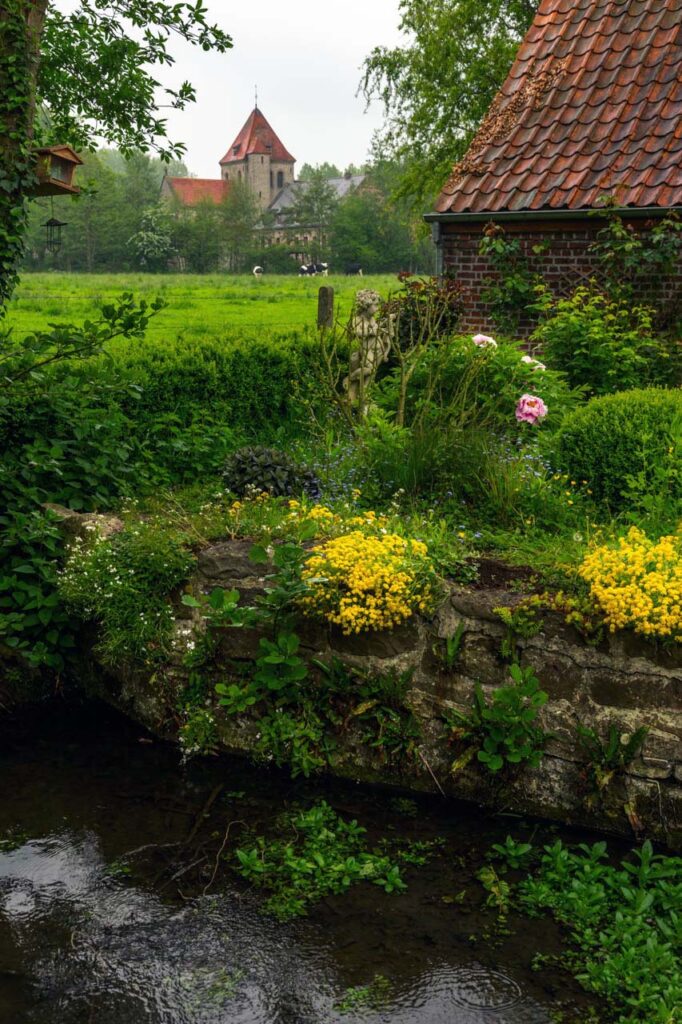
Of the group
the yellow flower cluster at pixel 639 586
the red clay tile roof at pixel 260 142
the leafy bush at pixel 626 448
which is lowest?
the yellow flower cluster at pixel 639 586

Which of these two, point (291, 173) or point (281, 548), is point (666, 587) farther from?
point (291, 173)

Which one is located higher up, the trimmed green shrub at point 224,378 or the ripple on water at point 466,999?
the trimmed green shrub at point 224,378

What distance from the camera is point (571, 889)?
5.09 metres

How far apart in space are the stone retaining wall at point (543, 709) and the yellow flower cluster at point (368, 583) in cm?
17

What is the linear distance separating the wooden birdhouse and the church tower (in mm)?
105569

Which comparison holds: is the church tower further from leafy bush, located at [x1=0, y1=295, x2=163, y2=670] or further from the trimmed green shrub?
leafy bush, located at [x1=0, y1=295, x2=163, y2=670]

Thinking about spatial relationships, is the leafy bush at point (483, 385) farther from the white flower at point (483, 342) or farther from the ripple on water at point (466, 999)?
the ripple on water at point (466, 999)

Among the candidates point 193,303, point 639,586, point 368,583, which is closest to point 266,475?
point 368,583

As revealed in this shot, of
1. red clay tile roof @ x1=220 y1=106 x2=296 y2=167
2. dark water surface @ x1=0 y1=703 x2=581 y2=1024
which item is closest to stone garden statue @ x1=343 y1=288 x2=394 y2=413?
dark water surface @ x1=0 y1=703 x2=581 y2=1024

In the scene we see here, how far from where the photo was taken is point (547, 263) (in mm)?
12898

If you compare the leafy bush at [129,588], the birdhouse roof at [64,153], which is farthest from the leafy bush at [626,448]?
the birdhouse roof at [64,153]

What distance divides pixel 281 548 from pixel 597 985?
10.3 ft

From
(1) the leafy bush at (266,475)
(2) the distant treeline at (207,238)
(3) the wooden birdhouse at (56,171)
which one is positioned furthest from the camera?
(2) the distant treeline at (207,238)

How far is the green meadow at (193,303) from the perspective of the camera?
24.3 meters
